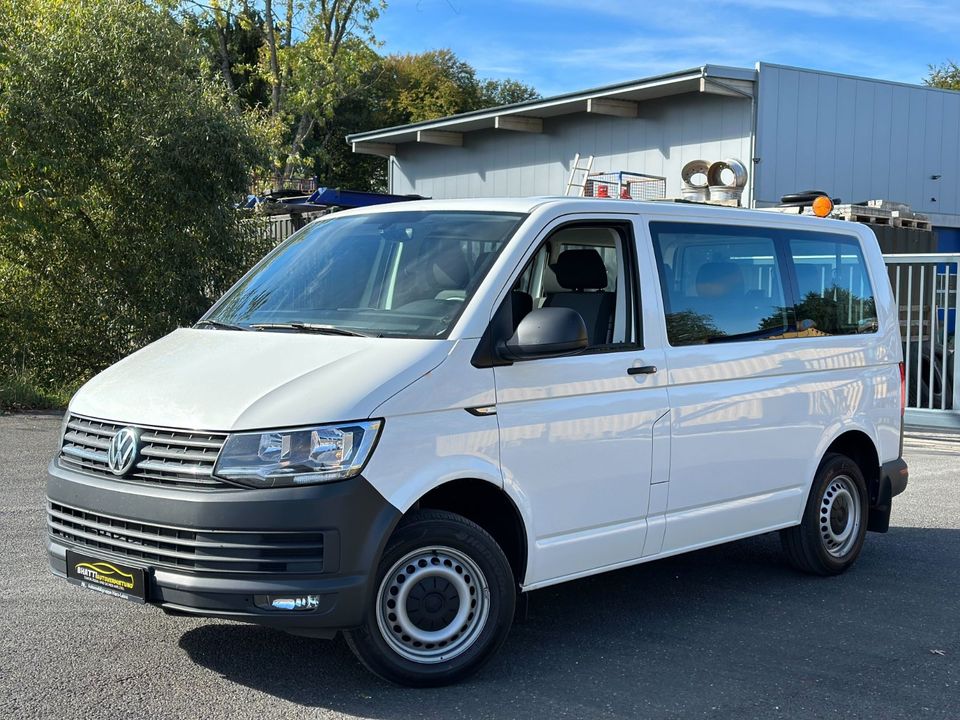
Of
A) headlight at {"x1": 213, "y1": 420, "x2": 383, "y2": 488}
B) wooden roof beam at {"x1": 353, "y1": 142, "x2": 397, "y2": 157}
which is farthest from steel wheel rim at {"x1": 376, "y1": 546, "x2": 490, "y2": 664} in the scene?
wooden roof beam at {"x1": 353, "y1": 142, "x2": 397, "y2": 157}

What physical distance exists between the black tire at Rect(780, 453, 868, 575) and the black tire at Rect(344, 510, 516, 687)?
2.51 metres

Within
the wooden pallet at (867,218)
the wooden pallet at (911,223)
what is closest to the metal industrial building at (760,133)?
the wooden pallet at (911,223)

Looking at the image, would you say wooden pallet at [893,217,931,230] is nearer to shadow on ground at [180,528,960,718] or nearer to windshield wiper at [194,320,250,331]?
shadow on ground at [180,528,960,718]

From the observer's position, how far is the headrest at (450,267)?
5.16 m

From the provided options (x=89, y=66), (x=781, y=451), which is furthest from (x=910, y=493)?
(x=89, y=66)

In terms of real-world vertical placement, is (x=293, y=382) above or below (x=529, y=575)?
above

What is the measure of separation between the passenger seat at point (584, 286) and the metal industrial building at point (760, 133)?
1613 cm

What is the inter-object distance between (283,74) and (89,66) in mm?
26828

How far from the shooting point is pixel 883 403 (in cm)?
716

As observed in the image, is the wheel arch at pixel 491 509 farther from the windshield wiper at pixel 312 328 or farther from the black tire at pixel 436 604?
the windshield wiper at pixel 312 328

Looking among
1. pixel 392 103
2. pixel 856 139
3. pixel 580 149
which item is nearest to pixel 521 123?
pixel 580 149

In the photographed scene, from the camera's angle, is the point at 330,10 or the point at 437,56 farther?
the point at 437,56

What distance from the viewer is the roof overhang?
21078 millimetres

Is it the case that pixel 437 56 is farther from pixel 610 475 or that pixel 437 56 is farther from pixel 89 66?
pixel 610 475
